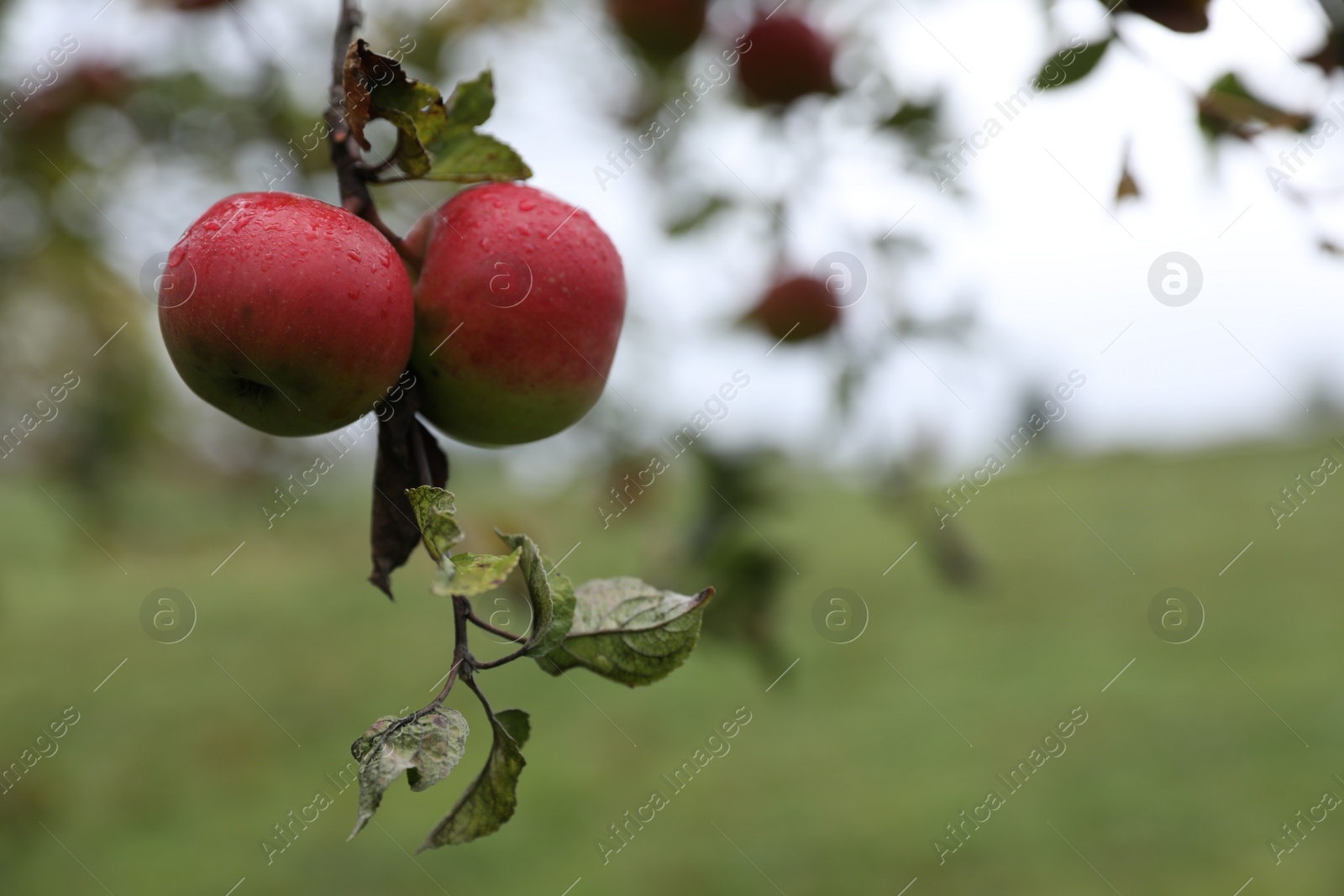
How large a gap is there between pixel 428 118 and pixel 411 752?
460mm

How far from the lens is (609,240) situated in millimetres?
910

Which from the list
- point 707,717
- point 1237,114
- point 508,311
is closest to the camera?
point 508,311

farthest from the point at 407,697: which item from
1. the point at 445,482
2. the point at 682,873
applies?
the point at 445,482

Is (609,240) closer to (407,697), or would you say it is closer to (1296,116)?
→ (1296,116)

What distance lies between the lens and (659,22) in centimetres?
183

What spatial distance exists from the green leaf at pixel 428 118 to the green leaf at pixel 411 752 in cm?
41

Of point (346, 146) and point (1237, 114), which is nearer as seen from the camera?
point (346, 146)

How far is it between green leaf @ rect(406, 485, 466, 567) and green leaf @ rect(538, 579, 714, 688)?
0.14 metres

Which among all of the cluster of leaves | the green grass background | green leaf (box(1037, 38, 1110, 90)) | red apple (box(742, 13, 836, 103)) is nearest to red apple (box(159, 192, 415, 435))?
the cluster of leaves

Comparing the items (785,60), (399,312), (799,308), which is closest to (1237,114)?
(399,312)

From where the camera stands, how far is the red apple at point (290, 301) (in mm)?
715

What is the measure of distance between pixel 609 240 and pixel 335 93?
0.85 feet

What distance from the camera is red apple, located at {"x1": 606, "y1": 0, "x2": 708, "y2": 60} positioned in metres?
1.81

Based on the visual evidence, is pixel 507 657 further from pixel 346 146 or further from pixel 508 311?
pixel 346 146
